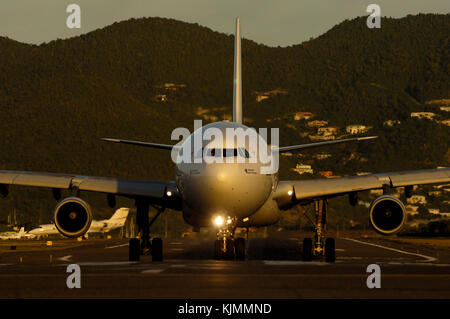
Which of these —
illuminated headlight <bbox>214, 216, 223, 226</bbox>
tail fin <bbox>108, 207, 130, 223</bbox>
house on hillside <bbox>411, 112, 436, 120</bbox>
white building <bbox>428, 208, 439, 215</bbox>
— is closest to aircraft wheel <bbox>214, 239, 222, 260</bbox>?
illuminated headlight <bbox>214, 216, 223, 226</bbox>

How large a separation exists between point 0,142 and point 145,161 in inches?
1014

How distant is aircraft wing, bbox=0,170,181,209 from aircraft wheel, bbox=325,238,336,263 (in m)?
5.92

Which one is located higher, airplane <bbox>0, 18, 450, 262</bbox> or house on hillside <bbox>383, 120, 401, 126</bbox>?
house on hillside <bbox>383, 120, 401, 126</bbox>

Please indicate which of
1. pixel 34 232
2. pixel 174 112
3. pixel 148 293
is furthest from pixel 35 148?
pixel 148 293

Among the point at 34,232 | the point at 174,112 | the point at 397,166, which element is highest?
the point at 174,112

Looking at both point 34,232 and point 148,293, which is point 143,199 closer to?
point 148,293

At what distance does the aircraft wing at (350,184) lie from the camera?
29.2 m

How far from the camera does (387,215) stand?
88.8ft

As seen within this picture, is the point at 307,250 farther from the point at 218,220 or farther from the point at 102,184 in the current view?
the point at 102,184

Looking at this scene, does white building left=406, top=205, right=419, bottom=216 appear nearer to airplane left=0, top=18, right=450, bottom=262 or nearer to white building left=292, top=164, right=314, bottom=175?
white building left=292, top=164, right=314, bottom=175

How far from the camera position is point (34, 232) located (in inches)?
3580

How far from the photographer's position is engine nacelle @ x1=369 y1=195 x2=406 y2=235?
2698 centimetres

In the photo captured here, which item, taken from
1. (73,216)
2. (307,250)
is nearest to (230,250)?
(307,250)
